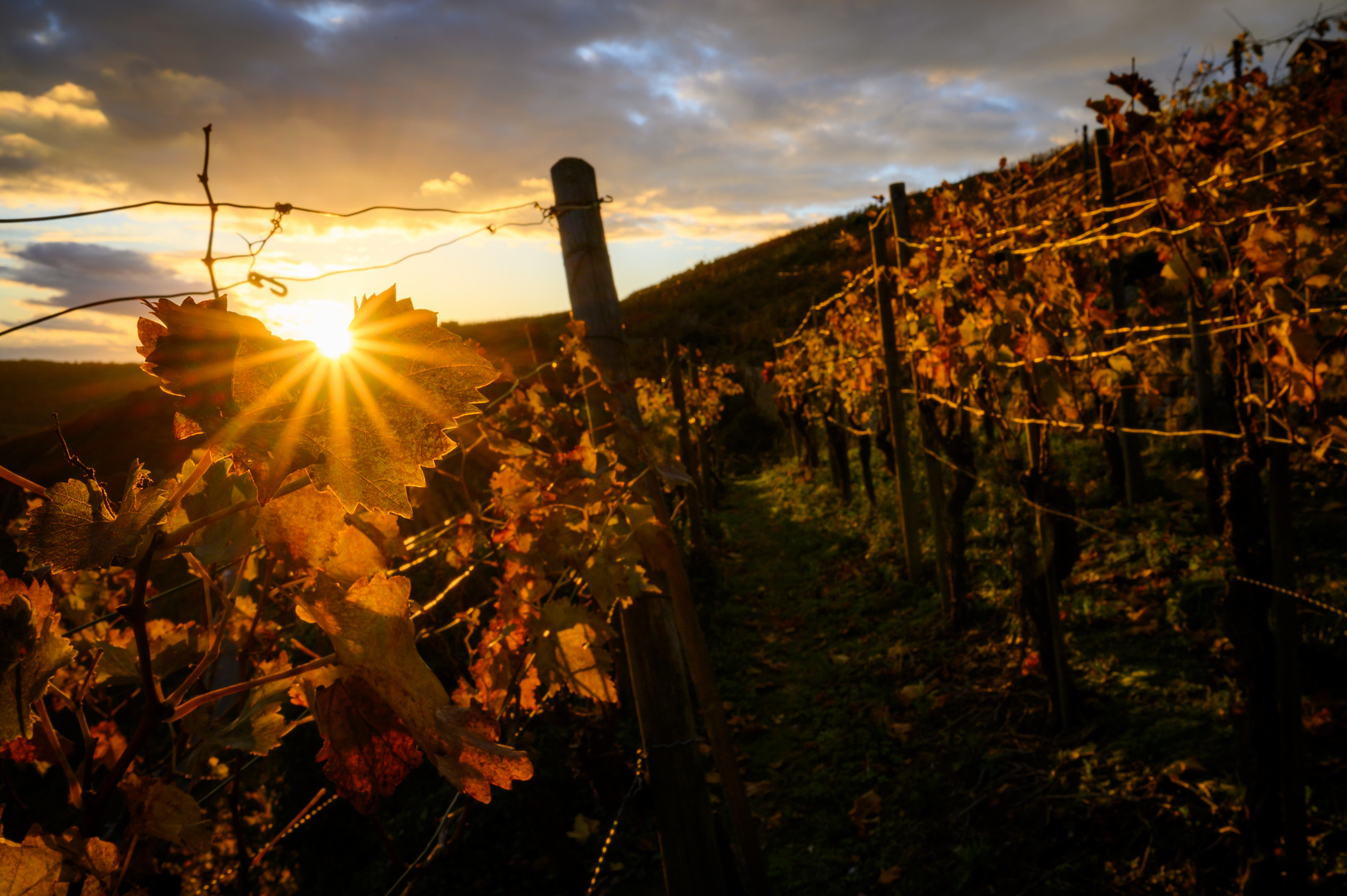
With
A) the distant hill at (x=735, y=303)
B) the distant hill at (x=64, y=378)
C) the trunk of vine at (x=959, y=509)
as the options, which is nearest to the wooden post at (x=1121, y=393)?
the trunk of vine at (x=959, y=509)

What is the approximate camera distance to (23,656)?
0.60m

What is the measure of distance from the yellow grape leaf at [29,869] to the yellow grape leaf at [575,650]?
3.98ft

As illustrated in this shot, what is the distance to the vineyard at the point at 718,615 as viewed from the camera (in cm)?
59

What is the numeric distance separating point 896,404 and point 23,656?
20.9 ft

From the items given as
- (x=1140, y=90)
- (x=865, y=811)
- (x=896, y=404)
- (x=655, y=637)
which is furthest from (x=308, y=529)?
(x=896, y=404)

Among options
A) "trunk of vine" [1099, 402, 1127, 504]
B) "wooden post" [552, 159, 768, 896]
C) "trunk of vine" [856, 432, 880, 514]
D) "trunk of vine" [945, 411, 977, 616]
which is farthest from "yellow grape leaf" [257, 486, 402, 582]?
"trunk of vine" [856, 432, 880, 514]

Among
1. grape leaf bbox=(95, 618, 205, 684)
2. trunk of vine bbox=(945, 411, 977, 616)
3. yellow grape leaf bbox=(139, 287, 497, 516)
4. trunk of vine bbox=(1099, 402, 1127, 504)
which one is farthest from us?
trunk of vine bbox=(1099, 402, 1127, 504)

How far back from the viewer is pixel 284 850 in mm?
A: 4082

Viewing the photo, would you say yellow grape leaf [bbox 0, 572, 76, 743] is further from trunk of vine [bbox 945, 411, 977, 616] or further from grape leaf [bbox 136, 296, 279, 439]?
trunk of vine [bbox 945, 411, 977, 616]

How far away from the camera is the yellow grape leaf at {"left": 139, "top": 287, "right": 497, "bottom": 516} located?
517mm

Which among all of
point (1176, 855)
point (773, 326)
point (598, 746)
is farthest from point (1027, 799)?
point (773, 326)

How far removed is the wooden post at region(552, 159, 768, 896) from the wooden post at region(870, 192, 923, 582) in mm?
4277

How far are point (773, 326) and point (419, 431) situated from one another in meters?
28.3

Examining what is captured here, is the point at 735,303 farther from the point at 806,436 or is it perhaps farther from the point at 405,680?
the point at 405,680
